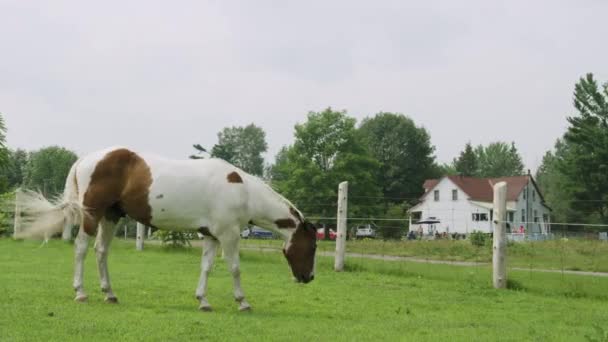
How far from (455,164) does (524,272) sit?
80.1 metres

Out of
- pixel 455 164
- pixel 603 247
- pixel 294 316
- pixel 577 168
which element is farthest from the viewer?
pixel 455 164

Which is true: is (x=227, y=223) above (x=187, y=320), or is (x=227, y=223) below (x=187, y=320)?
above

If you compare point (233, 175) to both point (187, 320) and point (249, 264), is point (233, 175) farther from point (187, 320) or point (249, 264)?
point (249, 264)

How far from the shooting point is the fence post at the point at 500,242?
33.8 feet

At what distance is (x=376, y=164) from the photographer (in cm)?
5156

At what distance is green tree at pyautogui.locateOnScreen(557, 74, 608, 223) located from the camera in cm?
4566

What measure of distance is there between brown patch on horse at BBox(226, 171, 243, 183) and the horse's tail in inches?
73.0

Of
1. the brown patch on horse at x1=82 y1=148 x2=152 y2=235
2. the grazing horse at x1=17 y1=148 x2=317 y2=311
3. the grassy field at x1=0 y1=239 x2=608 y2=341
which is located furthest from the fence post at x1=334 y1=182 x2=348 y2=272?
the brown patch on horse at x1=82 y1=148 x2=152 y2=235

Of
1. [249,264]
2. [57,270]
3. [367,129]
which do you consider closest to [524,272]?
[249,264]

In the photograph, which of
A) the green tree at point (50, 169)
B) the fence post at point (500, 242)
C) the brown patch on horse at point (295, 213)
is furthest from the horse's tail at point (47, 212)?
the green tree at point (50, 169)

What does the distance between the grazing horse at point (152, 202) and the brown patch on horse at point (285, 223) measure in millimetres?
271

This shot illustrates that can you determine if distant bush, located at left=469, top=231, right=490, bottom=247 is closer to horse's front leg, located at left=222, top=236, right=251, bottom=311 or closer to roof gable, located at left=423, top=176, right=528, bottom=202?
horse's front leg, located at left=222, top=236, right=251, bottom=311

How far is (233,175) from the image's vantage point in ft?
24.3

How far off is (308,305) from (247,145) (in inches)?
3190
